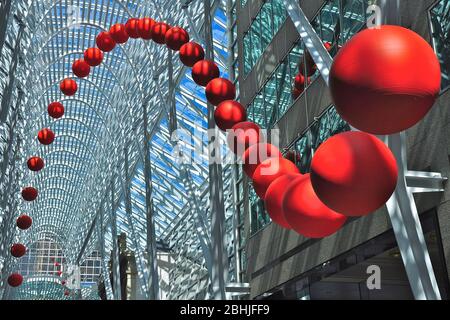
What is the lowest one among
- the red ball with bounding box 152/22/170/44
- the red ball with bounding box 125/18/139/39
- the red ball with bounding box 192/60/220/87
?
the red ball with bounding box 192/60/220/87

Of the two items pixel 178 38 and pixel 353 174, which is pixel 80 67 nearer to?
pixel 178 38

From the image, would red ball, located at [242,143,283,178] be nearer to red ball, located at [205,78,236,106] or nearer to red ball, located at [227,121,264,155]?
red ball, located at [227,121,264,155]

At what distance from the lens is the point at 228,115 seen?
10.0 m

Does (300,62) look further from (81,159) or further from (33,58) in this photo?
(81,159)

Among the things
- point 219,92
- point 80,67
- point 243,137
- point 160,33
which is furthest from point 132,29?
point 243,137

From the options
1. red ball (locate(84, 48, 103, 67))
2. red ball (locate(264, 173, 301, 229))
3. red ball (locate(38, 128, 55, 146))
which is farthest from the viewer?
red ball (locate(38, 128, 55, 146))

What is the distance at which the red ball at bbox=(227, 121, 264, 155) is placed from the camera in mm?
9477

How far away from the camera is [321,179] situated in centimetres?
554

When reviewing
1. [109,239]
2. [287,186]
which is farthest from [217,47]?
[109,239]

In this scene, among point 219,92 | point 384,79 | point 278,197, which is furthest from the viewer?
point 219,92

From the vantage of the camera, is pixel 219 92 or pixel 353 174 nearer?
pixel 353 174

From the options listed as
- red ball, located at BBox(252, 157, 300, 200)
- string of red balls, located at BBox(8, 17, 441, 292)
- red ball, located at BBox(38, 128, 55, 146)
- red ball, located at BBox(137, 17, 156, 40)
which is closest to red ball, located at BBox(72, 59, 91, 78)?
red ball, located at BBox(38, 128, 55, 146)

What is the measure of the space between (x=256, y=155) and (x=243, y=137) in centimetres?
45

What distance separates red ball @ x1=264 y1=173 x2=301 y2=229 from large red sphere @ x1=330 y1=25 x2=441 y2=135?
234 cm
